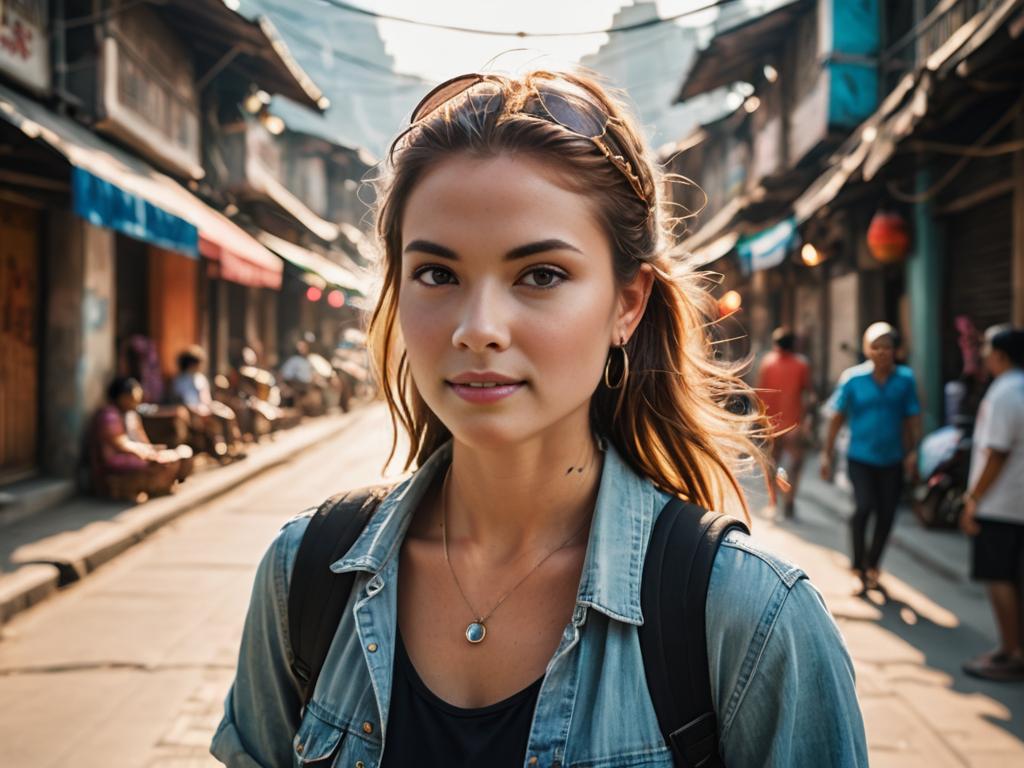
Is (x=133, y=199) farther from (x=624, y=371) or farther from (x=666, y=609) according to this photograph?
(x=666, y=609)

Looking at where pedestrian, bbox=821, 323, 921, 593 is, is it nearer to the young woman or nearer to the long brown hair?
the long brown hair

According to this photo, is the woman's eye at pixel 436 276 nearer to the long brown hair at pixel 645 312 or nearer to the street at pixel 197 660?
the long brown hair at pixel 645 312

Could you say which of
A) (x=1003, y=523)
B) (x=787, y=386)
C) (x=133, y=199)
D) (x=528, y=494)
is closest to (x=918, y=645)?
(x=1003, y=523)

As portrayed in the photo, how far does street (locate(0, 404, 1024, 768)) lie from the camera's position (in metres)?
3.87

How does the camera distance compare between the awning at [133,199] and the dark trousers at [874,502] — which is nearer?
the dark trousers at [874,502]

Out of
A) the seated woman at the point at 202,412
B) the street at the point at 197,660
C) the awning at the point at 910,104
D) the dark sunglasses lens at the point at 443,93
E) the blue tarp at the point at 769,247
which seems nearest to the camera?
the dark sunglasses lens at the point at 443,93

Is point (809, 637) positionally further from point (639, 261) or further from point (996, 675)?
point (996, 675)

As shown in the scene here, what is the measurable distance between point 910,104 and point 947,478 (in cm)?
328

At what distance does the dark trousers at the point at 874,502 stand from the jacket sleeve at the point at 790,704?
5.43 metres

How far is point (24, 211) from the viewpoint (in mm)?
9484

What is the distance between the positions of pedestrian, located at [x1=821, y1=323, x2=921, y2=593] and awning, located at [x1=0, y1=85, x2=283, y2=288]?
20.8 feet

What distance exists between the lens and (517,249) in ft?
4.77

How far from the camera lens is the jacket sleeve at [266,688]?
160 cm

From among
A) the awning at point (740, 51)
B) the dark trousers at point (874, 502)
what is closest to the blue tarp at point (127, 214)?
the dark trousers at point (874, 502)
